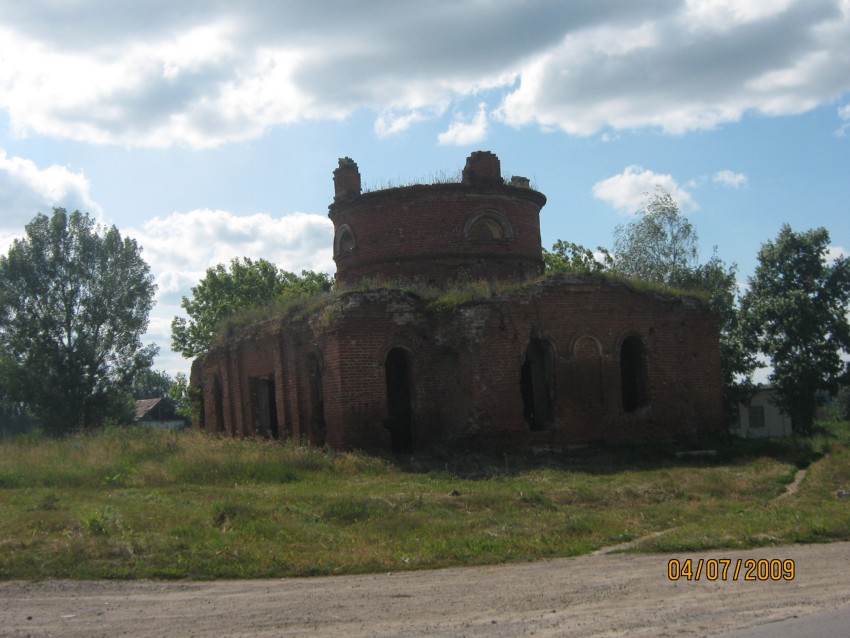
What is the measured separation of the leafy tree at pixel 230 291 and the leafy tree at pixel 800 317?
68.5 ft

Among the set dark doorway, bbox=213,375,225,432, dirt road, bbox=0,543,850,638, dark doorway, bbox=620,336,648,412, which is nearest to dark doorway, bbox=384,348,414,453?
dark doorway, bbox=620,336,648,412

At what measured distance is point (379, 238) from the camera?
24016 millimetres

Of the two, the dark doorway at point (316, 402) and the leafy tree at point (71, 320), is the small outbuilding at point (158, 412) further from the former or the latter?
the dark doorway at point (316, 402)

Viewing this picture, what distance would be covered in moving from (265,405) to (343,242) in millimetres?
5024

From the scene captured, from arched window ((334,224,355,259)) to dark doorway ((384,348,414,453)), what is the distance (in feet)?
18.1

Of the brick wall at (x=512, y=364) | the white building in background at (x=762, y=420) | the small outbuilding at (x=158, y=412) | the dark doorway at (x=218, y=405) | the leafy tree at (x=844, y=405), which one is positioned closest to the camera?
the brick wall at (x=512, y=364)

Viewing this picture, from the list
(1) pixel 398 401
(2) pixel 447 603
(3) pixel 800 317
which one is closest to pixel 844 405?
(3) pixel 800 317

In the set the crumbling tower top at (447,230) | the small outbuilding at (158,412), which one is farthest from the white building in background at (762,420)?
the small outbuilding at (158,412)

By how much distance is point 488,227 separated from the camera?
79.2 ft

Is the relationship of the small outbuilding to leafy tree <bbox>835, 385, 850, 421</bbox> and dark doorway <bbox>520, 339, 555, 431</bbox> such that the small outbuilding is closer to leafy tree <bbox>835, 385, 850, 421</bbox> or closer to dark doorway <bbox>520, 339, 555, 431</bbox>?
leafy tree <bbox>835, 385, 850, 421</bbox>

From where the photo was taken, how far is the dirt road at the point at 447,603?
6711 millimetres

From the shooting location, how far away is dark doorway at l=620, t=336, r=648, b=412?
2014 cm
